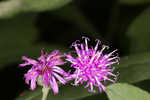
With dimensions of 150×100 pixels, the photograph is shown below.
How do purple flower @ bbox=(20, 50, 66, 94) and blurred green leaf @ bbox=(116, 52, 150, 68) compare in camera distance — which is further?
blurred green leaf @ bbox=(116, 52, 150, 68)

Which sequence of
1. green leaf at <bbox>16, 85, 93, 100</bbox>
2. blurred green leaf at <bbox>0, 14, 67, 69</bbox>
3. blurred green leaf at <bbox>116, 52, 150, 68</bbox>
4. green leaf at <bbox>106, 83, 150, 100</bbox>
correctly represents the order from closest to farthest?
green leaf at <bbox>106, 83, 150, 100</bbox> → green leaf at <bbox>16, 85, 93, 100</bbox> → blurred green leaf at <bbox>116, 52, 150, 68</bbox> → blurred green leaf at <bbox>0, 14, 67, 69</bbox>

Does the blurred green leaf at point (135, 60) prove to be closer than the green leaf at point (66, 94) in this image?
No

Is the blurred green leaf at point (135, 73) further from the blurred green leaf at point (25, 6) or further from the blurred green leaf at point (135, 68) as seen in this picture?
the blurred green leaf at point (25, 6)

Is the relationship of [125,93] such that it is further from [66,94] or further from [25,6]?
[25,6]

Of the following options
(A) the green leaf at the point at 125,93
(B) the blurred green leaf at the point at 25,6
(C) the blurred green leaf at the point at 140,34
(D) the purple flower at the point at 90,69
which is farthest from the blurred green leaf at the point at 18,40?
(A) the green leaf at the point at 125,93

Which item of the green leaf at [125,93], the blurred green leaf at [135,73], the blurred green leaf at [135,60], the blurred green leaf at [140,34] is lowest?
the green leaf at [125,93]

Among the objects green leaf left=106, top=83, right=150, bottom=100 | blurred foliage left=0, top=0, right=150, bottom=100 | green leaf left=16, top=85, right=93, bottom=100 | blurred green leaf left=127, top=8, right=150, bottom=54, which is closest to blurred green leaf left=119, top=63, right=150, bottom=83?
blurred foliage left=0, top=0, right=150, bottom=100

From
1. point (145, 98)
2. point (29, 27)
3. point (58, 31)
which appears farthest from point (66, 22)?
point (145, 98)

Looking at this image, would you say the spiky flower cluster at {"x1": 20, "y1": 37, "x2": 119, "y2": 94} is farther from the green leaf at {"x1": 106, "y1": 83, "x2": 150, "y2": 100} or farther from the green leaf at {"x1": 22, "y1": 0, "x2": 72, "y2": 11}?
the green leaf at {"x1": 22, "y1": 0, "x2": 72, "y2": 11}

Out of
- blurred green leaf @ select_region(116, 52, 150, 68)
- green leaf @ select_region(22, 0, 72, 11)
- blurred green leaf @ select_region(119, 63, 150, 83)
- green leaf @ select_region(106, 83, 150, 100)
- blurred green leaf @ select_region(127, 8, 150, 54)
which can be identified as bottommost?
green leaf @ select_region(106, 83, 150, 100)
